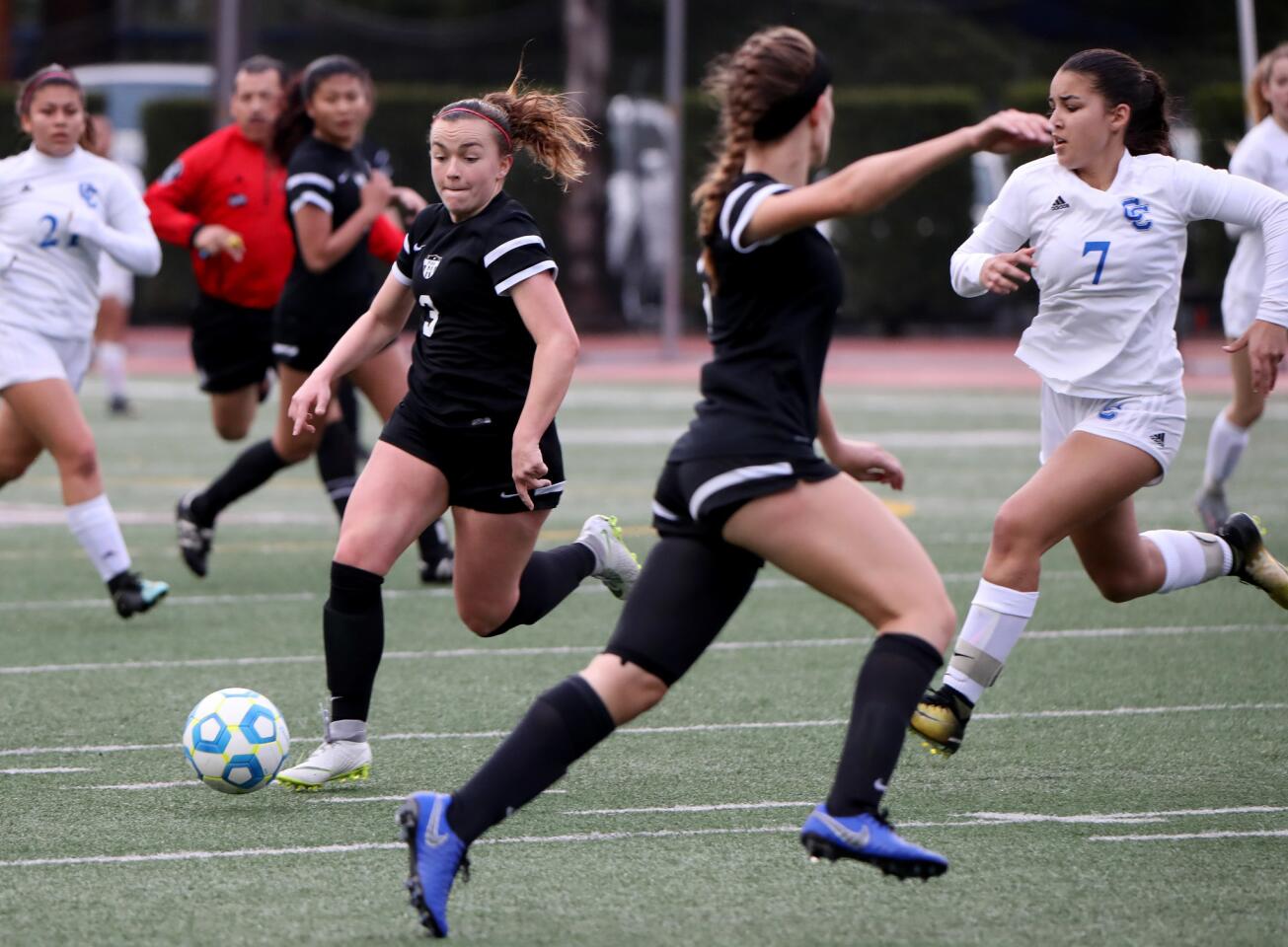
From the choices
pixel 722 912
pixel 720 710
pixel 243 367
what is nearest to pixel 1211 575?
pixel 720 710

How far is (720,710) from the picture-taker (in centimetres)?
700

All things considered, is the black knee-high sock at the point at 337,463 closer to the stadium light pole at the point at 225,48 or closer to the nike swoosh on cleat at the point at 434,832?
the nike swoosh on cleat at the point at 434,832

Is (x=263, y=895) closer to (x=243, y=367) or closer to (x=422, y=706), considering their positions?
(x=422, y=706)

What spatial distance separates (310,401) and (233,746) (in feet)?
3.26

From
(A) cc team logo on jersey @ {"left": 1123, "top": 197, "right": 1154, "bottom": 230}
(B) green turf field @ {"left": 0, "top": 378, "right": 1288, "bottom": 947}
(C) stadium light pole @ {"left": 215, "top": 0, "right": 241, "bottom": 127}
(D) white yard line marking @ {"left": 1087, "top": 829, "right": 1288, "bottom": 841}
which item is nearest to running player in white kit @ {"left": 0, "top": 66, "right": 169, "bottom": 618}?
(B) green turf field @ {"left": 0, "top": 378, "right": 1288, "bottom": 947}

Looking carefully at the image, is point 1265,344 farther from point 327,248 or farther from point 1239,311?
point 327,248

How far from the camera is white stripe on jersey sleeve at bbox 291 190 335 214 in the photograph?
30.0ft

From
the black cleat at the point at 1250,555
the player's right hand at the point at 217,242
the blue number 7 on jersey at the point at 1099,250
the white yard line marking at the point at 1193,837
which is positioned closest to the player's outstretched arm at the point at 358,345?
the blue number 7 on jersey at the point at 1099,250

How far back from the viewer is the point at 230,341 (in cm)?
1023

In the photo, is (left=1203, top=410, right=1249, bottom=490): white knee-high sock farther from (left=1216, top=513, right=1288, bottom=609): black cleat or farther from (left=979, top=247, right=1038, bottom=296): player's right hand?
(left=979, top=247, right=1038, bottom=296): player's right hand

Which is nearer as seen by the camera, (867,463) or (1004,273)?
(1004,273)

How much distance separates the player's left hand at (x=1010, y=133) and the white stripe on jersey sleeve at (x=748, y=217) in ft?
1.50

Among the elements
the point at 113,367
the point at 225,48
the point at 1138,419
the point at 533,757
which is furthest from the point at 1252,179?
the point at 225,48

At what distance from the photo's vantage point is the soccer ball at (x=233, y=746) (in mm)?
5672
